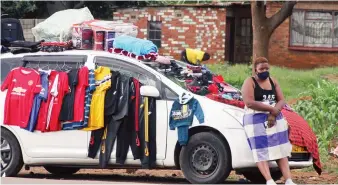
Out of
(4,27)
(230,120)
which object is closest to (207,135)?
(230,120)

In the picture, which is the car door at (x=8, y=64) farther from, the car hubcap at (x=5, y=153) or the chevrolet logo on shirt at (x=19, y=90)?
the car hubcap at (x=5, y=153)

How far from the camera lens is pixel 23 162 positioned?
37.1 feet

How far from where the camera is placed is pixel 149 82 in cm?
1098

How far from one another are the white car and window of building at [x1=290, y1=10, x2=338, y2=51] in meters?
17.7

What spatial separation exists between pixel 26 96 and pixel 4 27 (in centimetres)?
218

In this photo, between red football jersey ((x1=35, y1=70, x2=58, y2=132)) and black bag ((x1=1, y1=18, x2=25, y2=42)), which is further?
black bag ((x1=1, y1=18, x2=25, y2=42))

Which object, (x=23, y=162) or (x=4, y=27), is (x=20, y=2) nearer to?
(x=4, y=27)

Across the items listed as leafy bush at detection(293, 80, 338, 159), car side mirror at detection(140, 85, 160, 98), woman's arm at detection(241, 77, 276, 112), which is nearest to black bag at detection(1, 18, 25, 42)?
car side mirror at detection(140, 85, 160, 98)

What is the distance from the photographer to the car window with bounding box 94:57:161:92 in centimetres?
1097

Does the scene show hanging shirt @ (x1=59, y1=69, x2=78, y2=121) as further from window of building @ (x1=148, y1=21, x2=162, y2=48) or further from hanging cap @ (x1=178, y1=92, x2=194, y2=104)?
window of building @ (x1=148, y1=21, x2=162, y2=48)

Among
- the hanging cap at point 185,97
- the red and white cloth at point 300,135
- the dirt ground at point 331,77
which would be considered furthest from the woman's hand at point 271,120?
the dirt ground at point 331,77

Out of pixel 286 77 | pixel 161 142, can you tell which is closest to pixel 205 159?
pixel 161 142

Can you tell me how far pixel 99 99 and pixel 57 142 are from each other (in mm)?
820

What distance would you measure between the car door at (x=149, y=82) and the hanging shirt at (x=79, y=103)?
13.5 inches
